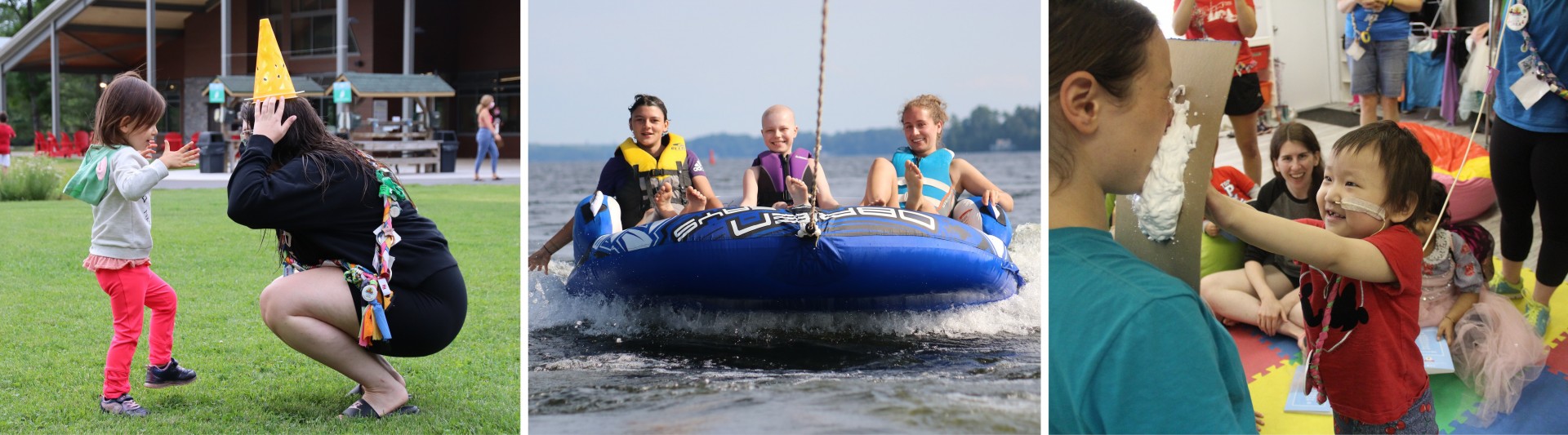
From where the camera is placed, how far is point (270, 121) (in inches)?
91.6

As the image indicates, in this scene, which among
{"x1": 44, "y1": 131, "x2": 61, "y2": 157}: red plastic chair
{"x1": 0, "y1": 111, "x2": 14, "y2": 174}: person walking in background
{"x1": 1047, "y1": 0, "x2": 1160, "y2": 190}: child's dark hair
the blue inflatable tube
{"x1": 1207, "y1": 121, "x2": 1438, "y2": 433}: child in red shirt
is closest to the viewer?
{"x1": 1047, "y1": 0, "x2": 1160, "y2": 190}: child's dark hair

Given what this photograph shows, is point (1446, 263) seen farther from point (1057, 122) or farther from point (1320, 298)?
point (1057, 122)

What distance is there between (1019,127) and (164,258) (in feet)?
12.4

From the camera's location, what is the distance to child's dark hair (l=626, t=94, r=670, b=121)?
2537mm

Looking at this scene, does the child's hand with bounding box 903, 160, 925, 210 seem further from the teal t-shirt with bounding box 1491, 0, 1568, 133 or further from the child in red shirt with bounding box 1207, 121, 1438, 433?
the teal t-shirt with bounding box 1491, 0, 1568, 133

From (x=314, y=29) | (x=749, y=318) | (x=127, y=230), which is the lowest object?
(x=749, y=318)

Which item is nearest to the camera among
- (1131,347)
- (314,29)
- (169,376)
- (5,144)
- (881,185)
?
(1131,347)

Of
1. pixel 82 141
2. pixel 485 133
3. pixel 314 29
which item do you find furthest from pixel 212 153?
pixel 82 141

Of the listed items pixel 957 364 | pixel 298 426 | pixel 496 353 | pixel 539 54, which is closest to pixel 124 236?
pixel 298 426

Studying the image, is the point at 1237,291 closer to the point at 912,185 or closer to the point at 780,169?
the point at 912,185

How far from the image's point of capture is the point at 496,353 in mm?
3174

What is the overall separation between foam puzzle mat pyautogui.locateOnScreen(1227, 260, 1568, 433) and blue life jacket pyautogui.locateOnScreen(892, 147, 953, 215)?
2.82 feet

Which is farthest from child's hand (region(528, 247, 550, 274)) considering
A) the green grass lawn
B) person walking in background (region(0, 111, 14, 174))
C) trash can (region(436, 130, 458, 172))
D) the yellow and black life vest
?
person walking in background (region(0, 111, 14, 174))

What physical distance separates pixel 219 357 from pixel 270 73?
108 cm
